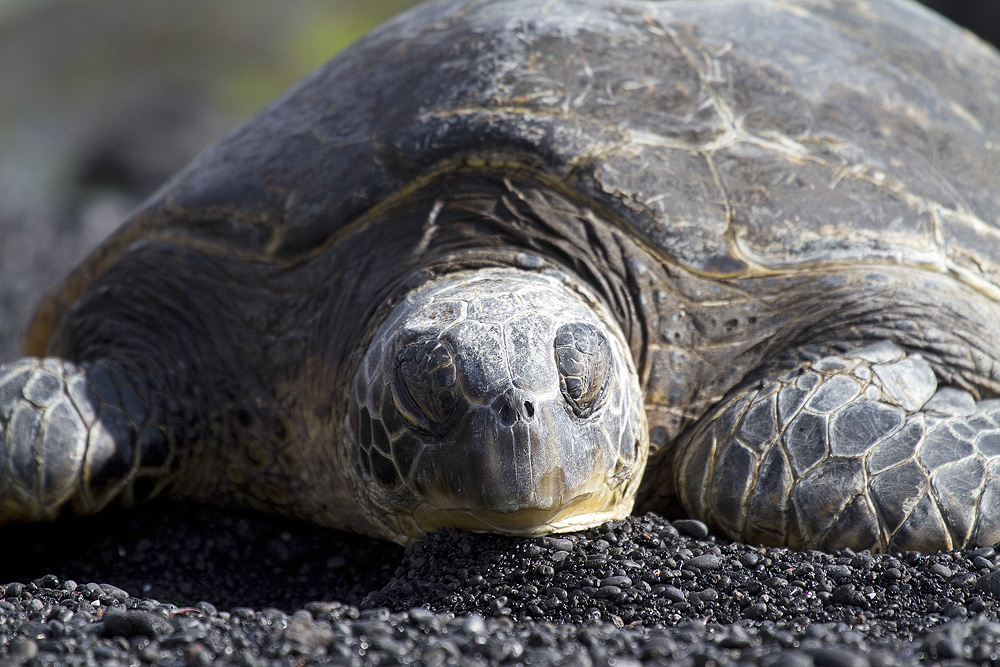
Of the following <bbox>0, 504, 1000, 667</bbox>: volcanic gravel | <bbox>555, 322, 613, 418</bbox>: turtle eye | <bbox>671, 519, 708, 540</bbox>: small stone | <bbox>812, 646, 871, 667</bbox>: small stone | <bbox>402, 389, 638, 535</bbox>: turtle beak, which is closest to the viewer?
<bbox>812, 646, 871, 667</bbox>: small stone

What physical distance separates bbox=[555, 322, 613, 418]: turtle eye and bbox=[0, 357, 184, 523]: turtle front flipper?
1.36m

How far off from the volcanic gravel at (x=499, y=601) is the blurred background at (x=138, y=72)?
10.1 metres

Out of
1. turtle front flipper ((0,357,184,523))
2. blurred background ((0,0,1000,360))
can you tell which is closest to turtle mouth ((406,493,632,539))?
turtle front flipper ((0,357,184,523))

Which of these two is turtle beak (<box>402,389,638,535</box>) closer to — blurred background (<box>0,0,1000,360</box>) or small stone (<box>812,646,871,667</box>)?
small stone (<box>812,646,871,667</box>)

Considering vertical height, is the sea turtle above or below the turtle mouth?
above

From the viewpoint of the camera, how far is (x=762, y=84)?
3.04 meters

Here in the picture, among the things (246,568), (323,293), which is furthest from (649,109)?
(246,568)

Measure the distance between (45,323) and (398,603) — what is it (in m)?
2.52

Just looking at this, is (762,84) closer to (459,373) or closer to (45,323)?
(459,373)

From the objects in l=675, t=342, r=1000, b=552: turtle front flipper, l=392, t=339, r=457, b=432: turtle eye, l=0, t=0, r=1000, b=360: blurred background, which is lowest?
l=0, t=0, r=1000, b=360: blurred background

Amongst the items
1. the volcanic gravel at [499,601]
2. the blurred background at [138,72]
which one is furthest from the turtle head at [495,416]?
the blurred background at [138,72]

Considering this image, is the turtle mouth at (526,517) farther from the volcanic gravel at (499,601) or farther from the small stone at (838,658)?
the small stone at (838,658)

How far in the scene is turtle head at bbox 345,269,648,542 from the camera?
211 cm

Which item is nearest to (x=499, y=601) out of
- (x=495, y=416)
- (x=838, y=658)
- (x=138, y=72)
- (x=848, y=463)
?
(x=495, y=416)
